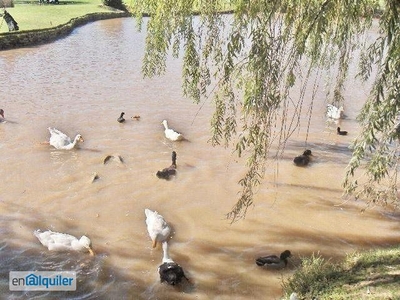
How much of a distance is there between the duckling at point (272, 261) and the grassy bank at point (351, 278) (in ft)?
0.92

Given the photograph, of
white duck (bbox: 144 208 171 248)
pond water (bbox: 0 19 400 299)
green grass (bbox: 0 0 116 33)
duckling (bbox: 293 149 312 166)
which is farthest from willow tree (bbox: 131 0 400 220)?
green grass (bbox: 0 0 116 33)

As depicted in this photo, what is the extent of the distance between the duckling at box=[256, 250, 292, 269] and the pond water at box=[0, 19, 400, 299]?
9 cm

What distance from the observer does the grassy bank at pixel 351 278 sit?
4.98 m

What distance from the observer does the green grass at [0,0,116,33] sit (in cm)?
2467

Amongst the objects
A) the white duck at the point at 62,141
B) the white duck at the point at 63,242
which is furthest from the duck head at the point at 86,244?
the white duck at the point at 62,141

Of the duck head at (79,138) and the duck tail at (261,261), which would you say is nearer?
the duck tail at (261,261)

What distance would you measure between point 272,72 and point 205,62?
167cm

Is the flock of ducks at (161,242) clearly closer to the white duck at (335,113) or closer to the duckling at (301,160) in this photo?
the duckling at (301,160)

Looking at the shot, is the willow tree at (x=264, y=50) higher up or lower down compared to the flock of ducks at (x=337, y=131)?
higher up

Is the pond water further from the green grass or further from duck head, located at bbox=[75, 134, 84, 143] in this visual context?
the green grass

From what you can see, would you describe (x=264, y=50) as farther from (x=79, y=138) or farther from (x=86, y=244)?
(x=79, y=138)

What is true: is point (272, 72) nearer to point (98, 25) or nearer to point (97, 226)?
point (97, 226)

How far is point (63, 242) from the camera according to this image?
6.39 meters

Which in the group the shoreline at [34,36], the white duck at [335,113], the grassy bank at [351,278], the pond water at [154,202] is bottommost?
the pond water at [154,202]
